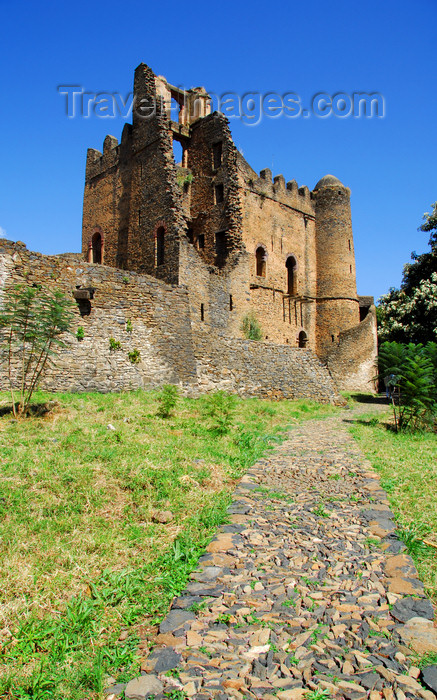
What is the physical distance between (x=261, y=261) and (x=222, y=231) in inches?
225

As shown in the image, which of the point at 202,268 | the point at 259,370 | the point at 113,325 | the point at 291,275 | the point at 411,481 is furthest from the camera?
the point at 291,275

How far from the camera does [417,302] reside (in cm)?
2758

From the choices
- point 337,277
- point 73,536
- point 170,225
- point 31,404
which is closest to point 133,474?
point 73,536

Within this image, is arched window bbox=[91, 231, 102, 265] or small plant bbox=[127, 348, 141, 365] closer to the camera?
small plant bbox=[127, 348, 141, 365]

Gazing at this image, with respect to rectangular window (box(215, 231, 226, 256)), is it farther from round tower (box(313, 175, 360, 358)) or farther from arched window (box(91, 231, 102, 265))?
round tower (box(313, 175, 360, 358))

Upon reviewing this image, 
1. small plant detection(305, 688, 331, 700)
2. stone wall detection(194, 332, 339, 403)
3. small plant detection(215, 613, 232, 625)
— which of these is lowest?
small plant detection(305, 688, 331, 700)

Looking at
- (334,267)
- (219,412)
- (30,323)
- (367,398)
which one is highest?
(334,267)

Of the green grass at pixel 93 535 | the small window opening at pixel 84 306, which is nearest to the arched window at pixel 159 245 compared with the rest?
the small window opening at pixel 84 306

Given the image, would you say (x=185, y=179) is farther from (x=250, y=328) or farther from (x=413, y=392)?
(x=413, y=392)

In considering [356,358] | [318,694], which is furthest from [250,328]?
[318,694]

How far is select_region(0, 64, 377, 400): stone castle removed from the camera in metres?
12.7

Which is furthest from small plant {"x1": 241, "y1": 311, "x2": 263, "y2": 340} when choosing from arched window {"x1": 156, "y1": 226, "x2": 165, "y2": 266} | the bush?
the bush

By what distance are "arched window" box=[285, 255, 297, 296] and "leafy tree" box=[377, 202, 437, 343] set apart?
6.28 m

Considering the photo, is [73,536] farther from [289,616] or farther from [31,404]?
[31,404]
